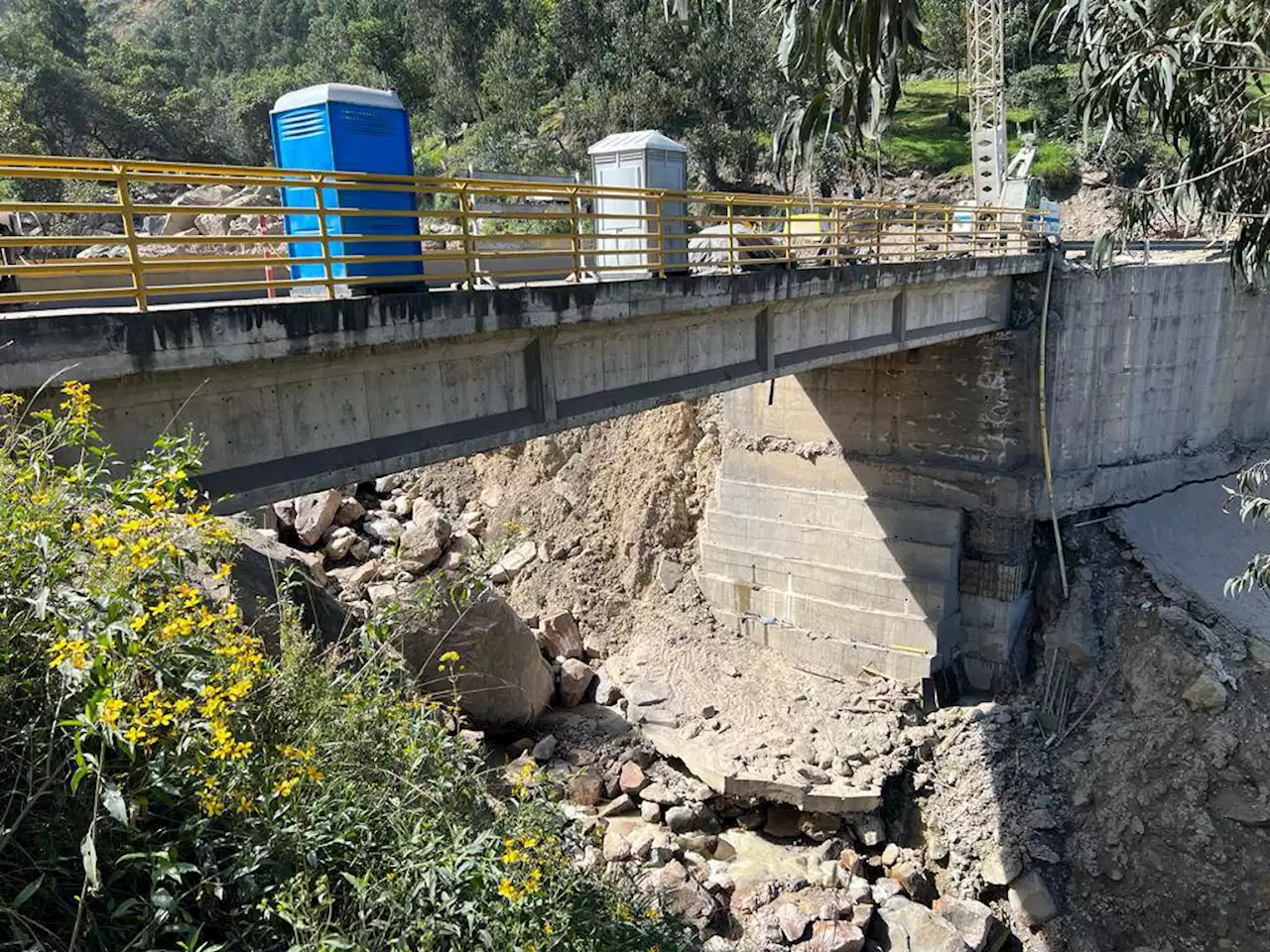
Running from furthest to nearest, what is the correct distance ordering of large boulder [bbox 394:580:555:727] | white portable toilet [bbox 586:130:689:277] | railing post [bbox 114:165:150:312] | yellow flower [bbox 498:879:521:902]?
large boulder [bbox 394:580:555:727] → white portable toilet [bbox 586:130:689:277] → railing post [bbox 114:165:150:312] → yellow flower [bbox 498:879:521:902]

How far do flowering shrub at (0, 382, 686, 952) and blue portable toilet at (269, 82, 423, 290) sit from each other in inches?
118

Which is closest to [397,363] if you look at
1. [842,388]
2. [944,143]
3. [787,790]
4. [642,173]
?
[642,173]

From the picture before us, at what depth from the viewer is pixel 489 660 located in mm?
12273

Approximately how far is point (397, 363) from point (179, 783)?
3.70 metres

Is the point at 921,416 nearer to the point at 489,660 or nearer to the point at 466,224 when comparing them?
the point at 489,660

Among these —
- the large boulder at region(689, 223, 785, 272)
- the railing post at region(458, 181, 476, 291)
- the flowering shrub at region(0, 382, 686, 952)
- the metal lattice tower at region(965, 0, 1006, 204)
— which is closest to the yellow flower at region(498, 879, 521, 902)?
the flowering shrub at region(0, 382, 686, 952)

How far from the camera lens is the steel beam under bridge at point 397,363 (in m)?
5.21

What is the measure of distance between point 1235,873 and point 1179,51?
10028 millimetres

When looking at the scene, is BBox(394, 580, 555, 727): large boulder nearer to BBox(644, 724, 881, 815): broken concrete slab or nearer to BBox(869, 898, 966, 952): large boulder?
BBox(644, 724, 881, 815): broken concrete slab

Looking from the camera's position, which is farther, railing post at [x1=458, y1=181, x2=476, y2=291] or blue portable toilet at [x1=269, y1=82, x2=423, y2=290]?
blue portable toilet at [x1=269, y1=82, x2=423, y2=290]

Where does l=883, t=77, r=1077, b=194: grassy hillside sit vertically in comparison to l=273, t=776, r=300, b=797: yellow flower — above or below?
above

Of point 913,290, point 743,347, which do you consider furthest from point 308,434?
point 913,290

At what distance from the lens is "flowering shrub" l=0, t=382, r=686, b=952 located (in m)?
3.42

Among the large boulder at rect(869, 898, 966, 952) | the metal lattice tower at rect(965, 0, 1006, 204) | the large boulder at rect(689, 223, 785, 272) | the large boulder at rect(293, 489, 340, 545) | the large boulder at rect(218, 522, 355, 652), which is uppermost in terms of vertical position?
the metal lattice tower at rect(965, 0, 1006, 204)
